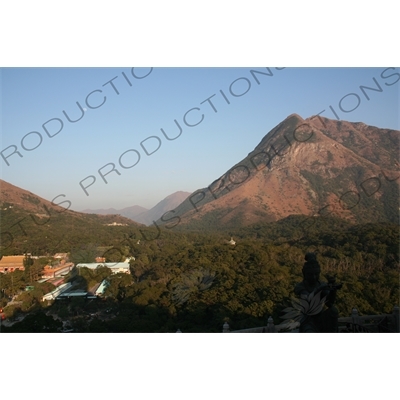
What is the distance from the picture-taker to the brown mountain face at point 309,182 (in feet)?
82.6

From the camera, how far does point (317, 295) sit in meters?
3.82

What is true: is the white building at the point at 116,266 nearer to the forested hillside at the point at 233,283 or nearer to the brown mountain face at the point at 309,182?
the forested hillside at the point at 233,283

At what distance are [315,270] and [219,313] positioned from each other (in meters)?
5.22

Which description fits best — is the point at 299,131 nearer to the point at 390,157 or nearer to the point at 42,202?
the point at 390,157

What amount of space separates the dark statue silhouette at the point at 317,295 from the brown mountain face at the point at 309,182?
1975 cm

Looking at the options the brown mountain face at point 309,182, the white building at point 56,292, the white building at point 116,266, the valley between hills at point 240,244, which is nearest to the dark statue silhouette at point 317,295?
the valley between hills at point 240,244

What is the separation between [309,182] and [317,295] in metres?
27.6

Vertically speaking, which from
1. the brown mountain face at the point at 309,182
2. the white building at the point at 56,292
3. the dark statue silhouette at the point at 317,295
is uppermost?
the white building at the point at 56,292

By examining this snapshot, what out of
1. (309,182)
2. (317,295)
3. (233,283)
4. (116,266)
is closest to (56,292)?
(116,266)

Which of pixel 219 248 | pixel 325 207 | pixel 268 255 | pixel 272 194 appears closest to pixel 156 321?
pixel 268 255

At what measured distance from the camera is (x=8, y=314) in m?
10.4

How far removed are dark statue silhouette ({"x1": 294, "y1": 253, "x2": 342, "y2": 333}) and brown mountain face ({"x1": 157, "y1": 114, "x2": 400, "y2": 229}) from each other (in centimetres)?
1975

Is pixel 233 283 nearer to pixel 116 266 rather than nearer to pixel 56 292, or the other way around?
pixel 56 292

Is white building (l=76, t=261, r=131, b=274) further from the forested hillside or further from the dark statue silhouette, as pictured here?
the dark statue silhouette
